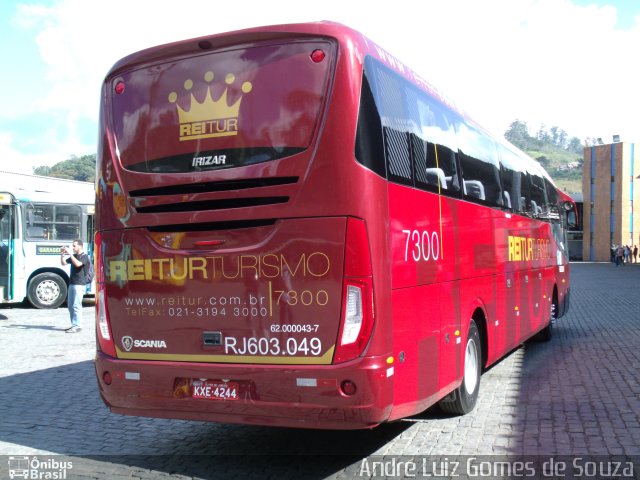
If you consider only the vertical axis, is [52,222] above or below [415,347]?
above

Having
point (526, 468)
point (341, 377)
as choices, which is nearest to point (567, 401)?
point (526, 468)

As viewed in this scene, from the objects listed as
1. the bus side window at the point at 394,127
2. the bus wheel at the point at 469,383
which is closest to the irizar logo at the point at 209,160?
the bus side window at the point at 394,127

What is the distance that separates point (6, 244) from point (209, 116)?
49.4 feet

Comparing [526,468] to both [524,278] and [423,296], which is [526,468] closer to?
[423,296]

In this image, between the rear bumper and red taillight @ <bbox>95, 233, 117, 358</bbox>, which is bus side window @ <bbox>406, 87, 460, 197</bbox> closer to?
the rear bumper

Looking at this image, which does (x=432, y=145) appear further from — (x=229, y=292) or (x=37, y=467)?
(x=37, y=467)

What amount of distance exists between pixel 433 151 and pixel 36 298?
15.7m

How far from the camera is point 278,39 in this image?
515cm

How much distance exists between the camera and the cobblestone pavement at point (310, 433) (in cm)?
572

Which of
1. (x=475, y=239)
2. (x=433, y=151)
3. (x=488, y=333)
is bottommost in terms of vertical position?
(x=488, y=333)

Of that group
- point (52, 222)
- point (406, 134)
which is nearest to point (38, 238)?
point (52, 222)

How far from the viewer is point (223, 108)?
5246 mm

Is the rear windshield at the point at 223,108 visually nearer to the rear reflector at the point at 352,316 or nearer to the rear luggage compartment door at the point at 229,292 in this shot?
the rear luggage compartment door at the point at 229,292

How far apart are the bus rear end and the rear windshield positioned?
0.01 m
